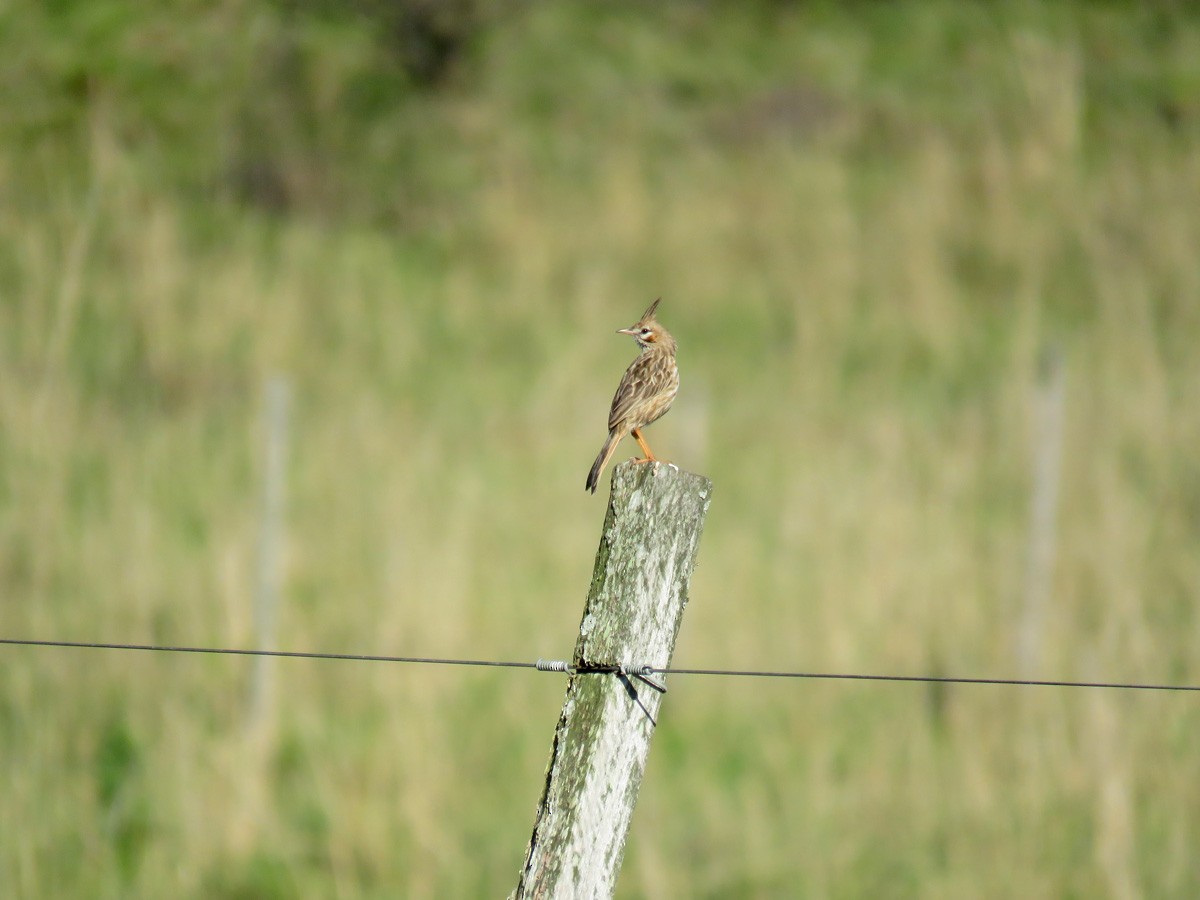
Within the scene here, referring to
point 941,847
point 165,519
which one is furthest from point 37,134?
point 941,847

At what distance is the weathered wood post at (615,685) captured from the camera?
2.47m

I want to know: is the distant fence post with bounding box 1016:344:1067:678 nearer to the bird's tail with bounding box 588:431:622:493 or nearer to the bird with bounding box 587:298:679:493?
the bird with bounding box 587:298:679:493

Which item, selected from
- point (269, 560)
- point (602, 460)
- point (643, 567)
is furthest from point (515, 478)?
point (643, 567)

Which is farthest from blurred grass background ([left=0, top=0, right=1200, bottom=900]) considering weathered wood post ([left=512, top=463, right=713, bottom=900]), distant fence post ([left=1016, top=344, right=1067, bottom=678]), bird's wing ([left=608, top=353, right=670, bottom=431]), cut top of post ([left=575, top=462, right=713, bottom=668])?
cut top of post ([left=575, top=462, right=713, bottom=668])

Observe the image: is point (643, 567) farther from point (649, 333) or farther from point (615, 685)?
point (649, 333)

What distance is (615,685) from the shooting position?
8.21ft

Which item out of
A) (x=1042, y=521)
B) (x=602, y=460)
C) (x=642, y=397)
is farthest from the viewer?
(x=1042, y=521)

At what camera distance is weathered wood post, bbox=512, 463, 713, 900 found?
2.47 meters

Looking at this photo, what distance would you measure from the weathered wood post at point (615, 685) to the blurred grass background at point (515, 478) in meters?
3.69

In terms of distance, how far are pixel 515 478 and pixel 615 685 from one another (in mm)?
7878

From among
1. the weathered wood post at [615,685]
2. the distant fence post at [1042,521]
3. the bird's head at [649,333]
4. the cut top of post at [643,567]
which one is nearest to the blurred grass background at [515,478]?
the distant fence post at [1042,521]

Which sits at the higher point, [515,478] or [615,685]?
[515,478]

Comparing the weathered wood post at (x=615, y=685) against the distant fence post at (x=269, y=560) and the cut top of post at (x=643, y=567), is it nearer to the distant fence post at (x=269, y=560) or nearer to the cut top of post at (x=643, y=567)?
the cut top of post at (x=643, y=567)

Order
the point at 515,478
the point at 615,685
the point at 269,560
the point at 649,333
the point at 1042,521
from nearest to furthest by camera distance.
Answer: the point at 615,685 → the point at 649,333 → the point at 269,560 → the point at 1042,521 → the point at 515,478
